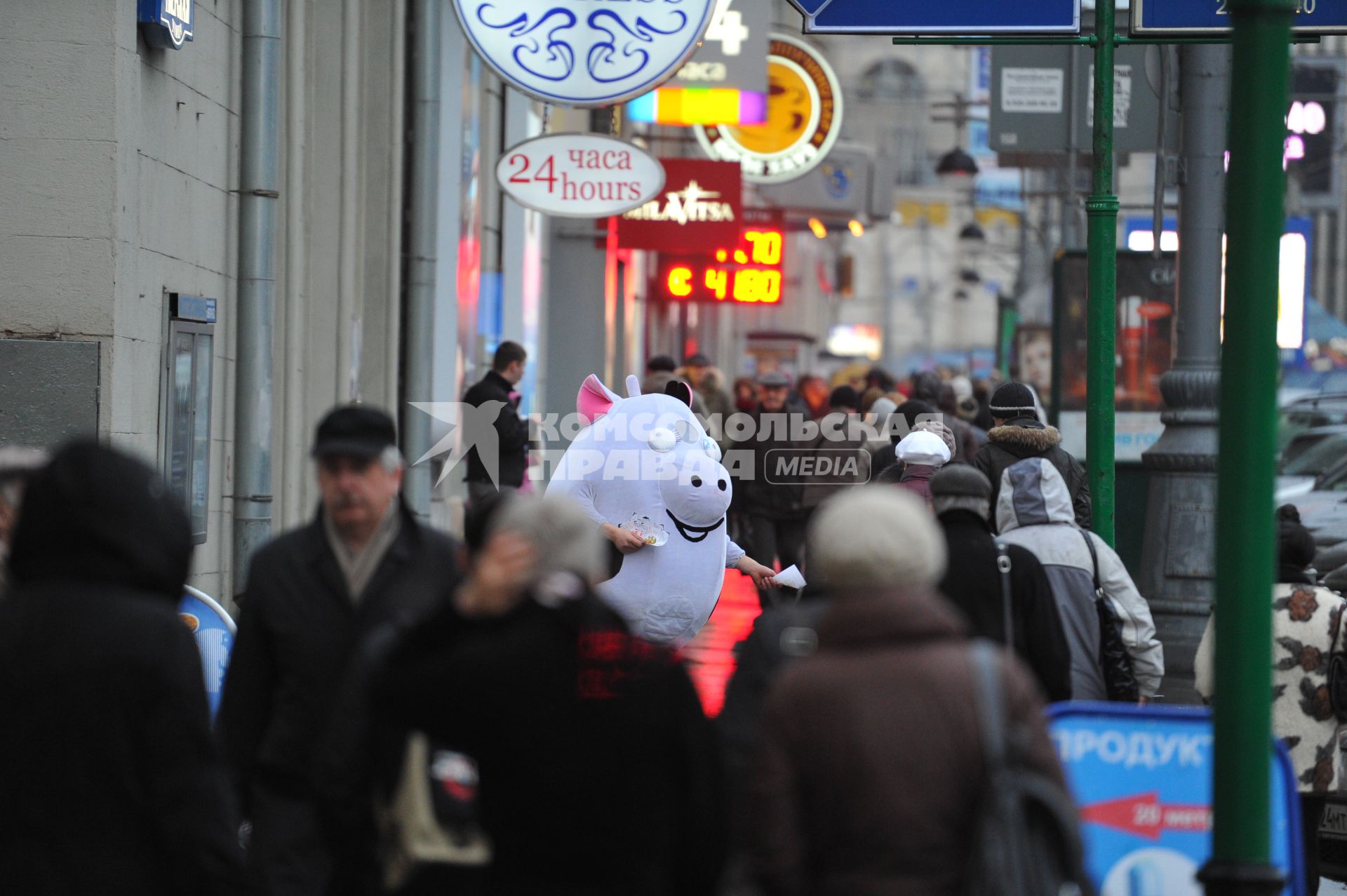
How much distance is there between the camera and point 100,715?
12.5 feet

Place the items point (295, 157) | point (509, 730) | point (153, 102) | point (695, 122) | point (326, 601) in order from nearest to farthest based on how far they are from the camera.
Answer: point (509, 730) → point (326, 601) → point (153, 102) → point (295, 157) → point (695, 122)

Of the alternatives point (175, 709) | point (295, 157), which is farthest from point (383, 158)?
point (175, 709)

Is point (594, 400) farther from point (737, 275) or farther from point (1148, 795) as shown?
point (737, 275)

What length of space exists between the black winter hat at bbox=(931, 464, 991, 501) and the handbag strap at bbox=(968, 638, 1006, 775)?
98.3 inches

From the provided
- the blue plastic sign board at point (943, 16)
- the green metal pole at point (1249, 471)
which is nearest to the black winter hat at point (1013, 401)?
the blue plastic sign board at point (943, 16)

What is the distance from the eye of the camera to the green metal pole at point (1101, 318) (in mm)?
9297

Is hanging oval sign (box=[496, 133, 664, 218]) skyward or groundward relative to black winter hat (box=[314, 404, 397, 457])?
skyward

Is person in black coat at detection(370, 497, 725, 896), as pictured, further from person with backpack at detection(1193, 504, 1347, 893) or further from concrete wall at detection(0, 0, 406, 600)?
concrete wall at detection(0, 0, 406, 600)

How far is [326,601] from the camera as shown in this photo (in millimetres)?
4691

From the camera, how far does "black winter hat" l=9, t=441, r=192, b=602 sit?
12.8ft

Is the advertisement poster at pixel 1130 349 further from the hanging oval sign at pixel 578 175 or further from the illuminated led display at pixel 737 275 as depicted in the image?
the illuminated led display at pixel 737 275

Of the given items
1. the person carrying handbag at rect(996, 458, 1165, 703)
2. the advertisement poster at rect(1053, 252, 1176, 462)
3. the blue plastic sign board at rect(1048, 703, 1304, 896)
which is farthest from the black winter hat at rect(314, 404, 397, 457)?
the advertisement poster at rect(1053, 252, 1176, 462)

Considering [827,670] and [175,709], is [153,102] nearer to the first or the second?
[175,709]

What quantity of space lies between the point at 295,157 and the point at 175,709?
8.36 m
